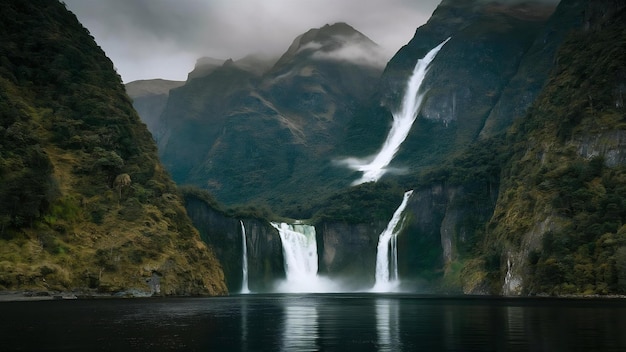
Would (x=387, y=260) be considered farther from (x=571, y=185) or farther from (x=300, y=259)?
(x=571, y=185)

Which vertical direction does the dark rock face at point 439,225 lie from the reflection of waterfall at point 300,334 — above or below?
above

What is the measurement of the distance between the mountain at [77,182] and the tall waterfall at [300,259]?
4428 cm

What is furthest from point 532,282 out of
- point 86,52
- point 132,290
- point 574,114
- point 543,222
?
point 86,52

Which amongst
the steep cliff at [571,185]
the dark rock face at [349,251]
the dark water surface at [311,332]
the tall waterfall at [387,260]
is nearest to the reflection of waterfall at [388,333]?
the dark water surface at [311,332]

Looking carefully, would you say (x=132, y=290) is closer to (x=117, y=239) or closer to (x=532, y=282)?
(x=117, y=239)

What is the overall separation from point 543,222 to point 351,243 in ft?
251

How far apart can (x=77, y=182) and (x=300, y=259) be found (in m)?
79.6

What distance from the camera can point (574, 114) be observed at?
11194cm

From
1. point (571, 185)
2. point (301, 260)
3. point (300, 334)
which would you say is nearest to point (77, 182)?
point (300, 334)

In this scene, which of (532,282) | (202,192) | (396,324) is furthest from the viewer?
(202,192)

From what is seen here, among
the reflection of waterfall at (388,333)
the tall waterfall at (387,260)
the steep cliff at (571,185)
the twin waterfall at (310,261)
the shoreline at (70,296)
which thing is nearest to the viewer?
the reflection of waterfall at (388,333)

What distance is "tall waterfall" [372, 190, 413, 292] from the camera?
162 metres

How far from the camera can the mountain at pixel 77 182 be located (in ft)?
262

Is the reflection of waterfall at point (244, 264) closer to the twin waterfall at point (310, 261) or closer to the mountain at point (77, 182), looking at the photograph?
the twin waterfall at point (310, 261)
